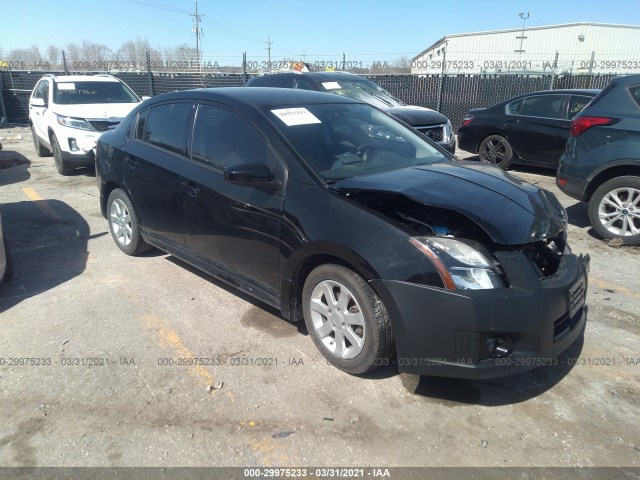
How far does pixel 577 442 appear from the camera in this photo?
2643 millimetres

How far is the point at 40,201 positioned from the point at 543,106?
8614 mm

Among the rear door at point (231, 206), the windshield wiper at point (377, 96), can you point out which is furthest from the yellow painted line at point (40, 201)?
the windshield wiper at point (377, 96)

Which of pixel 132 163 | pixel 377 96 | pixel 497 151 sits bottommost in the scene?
pixel 497 151

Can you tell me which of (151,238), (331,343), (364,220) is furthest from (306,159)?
(151,238)

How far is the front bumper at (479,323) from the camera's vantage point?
8.53 ft

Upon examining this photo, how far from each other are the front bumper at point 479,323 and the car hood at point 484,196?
19 cm

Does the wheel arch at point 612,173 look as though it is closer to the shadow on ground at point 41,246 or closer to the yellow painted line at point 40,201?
the shadow on ground at point 41,246

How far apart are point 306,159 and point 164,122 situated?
1847mm

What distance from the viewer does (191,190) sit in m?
3.96

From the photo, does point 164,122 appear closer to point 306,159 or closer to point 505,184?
point 306,159

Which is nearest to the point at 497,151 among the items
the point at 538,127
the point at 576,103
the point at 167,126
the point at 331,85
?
the point at 538,127

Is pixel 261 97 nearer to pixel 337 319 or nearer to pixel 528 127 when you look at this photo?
pixel 337 319

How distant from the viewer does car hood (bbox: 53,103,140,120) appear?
30.5 feet

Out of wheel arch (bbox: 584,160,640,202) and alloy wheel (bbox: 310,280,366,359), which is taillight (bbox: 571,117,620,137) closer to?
wheel arch (bbox: 584,160,640,202)
